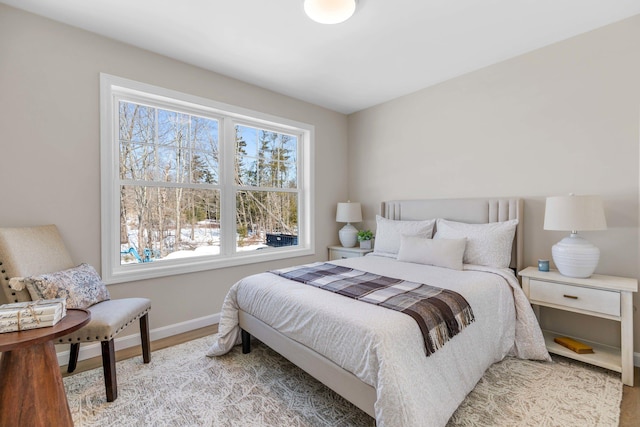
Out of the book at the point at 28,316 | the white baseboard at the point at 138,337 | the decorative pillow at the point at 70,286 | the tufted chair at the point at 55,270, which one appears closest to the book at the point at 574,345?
the white baseboard at the point at 138,337

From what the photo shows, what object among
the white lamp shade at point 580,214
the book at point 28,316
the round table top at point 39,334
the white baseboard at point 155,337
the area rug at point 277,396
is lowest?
the area rug at point 277,396

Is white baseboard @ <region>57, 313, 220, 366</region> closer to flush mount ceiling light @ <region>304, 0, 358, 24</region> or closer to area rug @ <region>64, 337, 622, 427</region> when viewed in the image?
area rug @ <region>64, 337, 622, 427</region>

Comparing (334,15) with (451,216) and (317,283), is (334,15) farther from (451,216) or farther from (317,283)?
(451,216)

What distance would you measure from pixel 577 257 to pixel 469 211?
969 mm

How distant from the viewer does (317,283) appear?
6.88ft

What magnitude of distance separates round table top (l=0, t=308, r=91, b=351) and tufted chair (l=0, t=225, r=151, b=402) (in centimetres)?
29

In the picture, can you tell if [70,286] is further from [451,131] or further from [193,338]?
[451,131]

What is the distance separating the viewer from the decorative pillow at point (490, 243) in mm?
2508

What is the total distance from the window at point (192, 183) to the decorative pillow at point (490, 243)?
2.00 m

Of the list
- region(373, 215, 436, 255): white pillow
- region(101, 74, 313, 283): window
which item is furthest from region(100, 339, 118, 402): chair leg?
region(373, 215, 436, 255): white pillow

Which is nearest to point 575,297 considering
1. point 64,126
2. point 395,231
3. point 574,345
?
point 574,345

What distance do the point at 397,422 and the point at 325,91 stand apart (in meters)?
3.32

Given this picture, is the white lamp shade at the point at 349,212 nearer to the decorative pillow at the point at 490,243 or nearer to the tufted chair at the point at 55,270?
the decorative pillow at the point at 490,243

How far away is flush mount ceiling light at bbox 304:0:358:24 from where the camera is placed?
6.20ft
